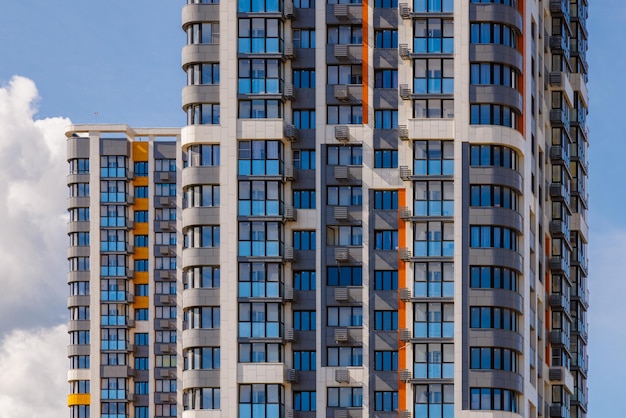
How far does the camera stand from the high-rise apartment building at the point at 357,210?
99688mm

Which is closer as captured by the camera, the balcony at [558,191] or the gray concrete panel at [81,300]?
the balcony at [558,191]

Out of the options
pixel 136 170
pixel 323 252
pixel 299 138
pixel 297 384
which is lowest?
pixel 297 384

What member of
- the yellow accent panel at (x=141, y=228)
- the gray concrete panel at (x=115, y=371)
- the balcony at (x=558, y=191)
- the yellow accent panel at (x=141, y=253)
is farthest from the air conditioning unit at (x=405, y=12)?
the gray concrete panel at (x=115, y=371)

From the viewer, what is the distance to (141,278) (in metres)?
181

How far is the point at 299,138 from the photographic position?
4043 inches

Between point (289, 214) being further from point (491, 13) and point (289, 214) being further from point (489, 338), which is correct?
point (491, 13)

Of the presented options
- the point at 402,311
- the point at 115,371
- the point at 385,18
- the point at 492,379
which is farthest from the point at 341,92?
the point at 115,371

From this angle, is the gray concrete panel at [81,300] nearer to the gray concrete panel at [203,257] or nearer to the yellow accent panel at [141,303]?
the yellow accent panel at [141,303]

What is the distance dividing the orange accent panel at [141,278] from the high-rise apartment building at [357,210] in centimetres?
7875

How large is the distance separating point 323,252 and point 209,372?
10.2 m

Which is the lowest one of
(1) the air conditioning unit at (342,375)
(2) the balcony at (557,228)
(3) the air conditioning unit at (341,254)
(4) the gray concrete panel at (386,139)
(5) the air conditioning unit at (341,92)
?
(1) the air conditioning unit at (342,375)

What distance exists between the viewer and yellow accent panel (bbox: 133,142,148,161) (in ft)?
593

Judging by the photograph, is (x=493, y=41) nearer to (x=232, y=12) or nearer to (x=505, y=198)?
(x=505, y=198)

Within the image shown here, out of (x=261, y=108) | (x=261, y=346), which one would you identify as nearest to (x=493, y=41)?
(x=261, y=108)
